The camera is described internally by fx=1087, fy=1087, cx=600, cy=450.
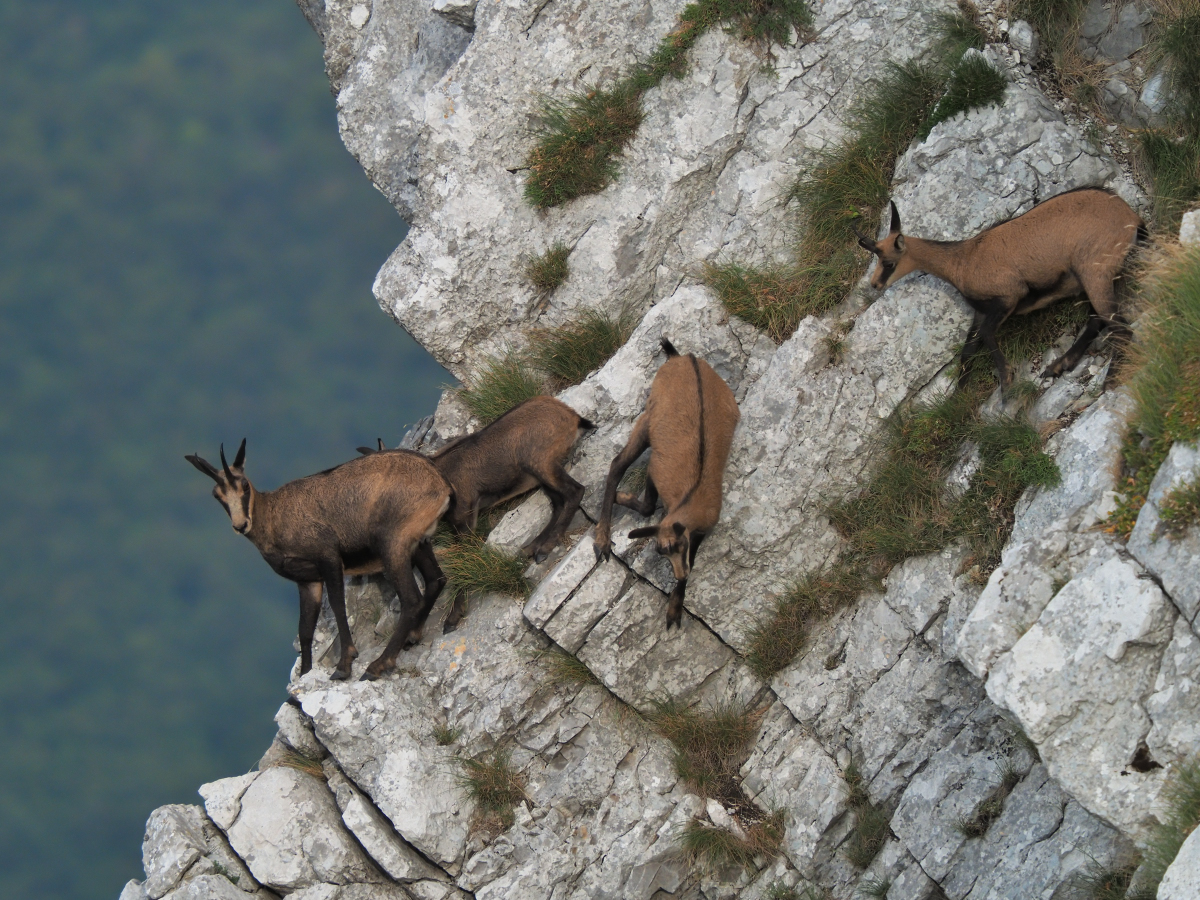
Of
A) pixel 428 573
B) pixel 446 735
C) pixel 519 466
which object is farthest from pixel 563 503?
pixel 446 735

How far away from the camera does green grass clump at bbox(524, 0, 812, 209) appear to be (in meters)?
11.5

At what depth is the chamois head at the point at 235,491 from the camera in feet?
33.4

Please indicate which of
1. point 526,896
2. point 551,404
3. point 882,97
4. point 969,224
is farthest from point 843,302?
point 526,896

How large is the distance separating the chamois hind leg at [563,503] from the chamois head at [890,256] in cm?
324

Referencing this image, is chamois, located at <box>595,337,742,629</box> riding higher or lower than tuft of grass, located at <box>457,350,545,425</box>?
lower

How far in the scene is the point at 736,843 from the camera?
8.68m

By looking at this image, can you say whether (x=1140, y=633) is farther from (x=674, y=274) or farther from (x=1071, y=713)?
(x=674, y=274)

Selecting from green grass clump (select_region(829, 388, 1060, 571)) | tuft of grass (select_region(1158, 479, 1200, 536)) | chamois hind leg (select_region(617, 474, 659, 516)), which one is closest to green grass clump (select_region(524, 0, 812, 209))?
chamois hind leg (select_region(617, 474, 659, 516))

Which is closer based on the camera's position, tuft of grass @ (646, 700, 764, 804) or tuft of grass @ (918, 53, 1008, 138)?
tuft of grass @ (646, 700, 764, 804)

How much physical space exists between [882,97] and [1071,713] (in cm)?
634

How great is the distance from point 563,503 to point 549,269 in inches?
108

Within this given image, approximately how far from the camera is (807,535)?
30.8ft

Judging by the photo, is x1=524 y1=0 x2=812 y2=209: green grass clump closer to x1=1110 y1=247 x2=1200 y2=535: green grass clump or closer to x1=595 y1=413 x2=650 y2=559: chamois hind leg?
x1=595 y1=413 x2=650 y2=559: chamois hind leg

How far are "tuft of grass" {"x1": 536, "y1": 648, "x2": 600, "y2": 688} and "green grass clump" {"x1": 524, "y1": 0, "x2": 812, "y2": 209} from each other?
4.95 meters
